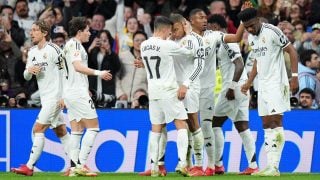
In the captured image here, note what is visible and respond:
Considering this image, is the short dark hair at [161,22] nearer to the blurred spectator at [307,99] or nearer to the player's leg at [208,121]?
the player's leg at [208,121]

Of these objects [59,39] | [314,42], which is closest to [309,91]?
[314,42]

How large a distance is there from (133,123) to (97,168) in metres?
1.02

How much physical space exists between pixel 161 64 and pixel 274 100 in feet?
5.85

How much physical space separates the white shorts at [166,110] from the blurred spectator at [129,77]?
15.1ft

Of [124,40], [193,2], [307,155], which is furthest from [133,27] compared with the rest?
[307,155]

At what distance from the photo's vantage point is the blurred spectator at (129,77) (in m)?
21.4

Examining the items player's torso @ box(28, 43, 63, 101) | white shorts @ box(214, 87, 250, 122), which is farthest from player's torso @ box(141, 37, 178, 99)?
player's torso @ box(28, 43, 63, 101)

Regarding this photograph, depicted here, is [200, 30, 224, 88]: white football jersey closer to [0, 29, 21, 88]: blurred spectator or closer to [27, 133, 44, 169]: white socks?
[27, 133, 44, 169]: white socks

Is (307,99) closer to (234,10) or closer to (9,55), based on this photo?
(234,10)

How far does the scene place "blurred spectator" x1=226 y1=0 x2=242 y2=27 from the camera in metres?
22.8

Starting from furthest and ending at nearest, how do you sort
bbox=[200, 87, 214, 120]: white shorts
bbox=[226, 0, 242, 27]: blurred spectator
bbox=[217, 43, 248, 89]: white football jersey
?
bbox=[226, 0, 242, 27]: blurred spectator → bbox=[217, 43, 248, 89]: white football jersey → bbox=[200, 87, 214, 120]: white shorts

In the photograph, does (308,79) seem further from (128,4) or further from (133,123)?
(128,4)

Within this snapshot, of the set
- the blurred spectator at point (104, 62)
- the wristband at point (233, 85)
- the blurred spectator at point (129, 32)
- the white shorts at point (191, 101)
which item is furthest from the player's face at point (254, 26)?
the blurred spectator at point (129, 32)

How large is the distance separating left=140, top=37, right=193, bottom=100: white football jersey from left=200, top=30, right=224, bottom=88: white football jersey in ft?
2.71
